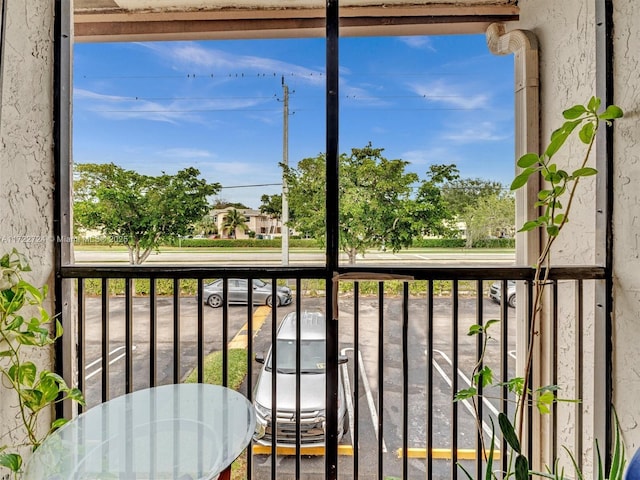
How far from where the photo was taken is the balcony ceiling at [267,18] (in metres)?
1.90

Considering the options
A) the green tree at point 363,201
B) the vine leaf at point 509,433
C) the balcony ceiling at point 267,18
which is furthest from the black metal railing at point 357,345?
the balcony ceiling at point 267,18

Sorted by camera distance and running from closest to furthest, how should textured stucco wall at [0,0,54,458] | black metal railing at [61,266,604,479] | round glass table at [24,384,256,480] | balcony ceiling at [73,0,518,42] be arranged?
round glass table at [24,384,256,480] → textured stucco wall at [0,0,54,458] → black metal railing at [61,266,604,479] → balcony ceiling at [73,0,518,42]

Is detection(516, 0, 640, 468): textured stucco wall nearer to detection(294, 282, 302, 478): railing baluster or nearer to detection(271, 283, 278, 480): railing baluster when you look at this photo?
detection(294, 282, 302, 478): railing baluster

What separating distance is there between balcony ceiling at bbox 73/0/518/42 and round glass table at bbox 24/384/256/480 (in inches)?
72.5

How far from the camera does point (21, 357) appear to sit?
1.30 metres

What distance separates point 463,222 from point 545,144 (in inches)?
25.3

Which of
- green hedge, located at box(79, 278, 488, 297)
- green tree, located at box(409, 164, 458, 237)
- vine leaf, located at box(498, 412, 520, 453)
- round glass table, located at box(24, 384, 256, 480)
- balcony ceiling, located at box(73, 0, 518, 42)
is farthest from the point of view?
balcony ceiling, located at box(73, 0, 518, 42)

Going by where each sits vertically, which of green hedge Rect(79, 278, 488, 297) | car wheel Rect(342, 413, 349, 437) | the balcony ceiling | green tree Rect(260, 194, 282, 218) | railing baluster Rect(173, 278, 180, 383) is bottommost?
car wheel Rect(342, 413, 349, 437)

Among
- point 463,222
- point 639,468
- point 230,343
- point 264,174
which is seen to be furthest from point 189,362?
point 639,468

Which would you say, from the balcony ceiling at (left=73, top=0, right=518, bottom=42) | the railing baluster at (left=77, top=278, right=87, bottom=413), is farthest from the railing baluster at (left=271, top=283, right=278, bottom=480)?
the balcony ceiling at (left=73, top=0, right=518, bottom=42)

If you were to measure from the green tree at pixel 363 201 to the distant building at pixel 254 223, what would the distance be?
98 millimetres

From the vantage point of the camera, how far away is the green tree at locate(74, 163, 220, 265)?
1.63 m

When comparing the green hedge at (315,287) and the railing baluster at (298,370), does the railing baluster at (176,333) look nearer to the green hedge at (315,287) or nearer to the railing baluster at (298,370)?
the green hedge at (315,287)

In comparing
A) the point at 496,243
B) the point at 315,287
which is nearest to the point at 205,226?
the point at 315,287
